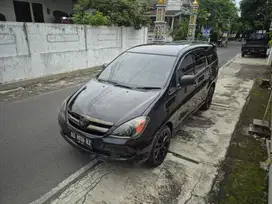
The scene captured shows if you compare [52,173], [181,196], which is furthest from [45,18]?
[181,196]

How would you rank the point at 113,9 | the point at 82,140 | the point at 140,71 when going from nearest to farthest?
the point at 82,140, the point at 140,71, the point at 113,9

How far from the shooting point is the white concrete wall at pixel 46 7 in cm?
1116

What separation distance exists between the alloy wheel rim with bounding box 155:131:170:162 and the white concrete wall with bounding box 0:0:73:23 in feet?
43.0

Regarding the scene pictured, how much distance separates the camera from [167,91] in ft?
8.91

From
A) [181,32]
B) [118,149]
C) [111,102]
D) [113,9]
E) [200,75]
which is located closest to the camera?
[118,149]

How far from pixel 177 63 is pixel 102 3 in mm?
9419

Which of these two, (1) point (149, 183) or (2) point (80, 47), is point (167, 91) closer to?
(1) point (149, 183)

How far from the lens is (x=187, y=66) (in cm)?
338

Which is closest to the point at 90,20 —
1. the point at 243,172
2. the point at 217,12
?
the point at 243,172

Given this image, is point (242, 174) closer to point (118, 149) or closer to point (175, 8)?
point (118, 149)

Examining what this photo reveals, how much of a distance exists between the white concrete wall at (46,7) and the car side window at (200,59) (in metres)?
12.4

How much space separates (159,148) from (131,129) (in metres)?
0.68

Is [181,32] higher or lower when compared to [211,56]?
higher

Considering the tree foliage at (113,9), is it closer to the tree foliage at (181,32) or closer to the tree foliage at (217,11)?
the tree foliage at (181,32)
